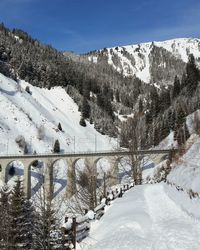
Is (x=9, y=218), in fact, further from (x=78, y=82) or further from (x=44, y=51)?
(x=44, y=51)

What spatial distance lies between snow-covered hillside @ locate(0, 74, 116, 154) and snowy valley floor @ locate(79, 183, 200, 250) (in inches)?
3371

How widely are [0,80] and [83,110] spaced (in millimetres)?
33191

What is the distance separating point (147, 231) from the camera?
38.9ft

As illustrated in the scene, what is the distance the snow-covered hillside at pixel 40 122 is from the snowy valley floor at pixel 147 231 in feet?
281

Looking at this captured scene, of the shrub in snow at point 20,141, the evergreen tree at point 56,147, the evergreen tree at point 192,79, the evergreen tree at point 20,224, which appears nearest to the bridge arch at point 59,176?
the evergreen tree at point 56,147

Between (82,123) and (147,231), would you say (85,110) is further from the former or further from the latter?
(147,231)

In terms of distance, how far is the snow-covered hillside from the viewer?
11015 centimetres

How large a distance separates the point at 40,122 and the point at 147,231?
372ft

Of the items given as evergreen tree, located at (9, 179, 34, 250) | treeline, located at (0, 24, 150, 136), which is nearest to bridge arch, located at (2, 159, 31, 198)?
treeline, located at (0, 24, 150, 136)

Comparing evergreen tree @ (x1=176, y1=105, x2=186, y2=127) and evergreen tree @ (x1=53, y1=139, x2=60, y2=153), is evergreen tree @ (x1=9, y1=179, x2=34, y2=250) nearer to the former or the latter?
evergreen tree @ (x1=176, y1=105, x2=186, y2=127)

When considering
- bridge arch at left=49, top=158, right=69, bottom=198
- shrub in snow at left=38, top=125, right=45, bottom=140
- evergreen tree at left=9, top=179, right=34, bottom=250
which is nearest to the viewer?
evergreen tree at left=9, top=179, right=34, bottom=250

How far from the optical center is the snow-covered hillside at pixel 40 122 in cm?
11015

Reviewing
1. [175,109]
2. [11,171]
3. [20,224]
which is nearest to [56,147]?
[11,171]

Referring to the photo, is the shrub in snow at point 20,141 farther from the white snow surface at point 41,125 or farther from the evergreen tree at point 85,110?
the evergreen tree at point 85,110
